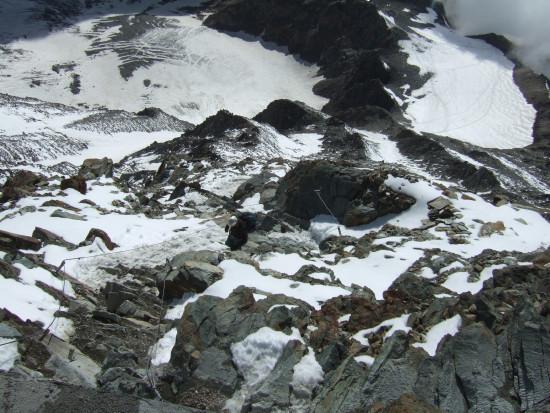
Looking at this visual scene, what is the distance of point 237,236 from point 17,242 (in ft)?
18.8

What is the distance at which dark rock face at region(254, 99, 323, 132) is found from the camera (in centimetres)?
4712

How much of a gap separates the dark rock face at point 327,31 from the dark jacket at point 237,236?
47.3 meters

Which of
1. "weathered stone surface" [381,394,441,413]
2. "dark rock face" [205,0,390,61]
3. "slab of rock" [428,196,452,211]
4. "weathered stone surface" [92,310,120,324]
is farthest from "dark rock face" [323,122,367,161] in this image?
"dark rock face" [205,0,390,61]

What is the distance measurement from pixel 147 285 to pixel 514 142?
41.3 m

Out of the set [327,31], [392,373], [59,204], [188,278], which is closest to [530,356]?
[392,373]

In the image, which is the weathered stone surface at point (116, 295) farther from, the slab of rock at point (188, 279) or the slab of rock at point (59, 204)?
the slab of rock at point (59, 204)

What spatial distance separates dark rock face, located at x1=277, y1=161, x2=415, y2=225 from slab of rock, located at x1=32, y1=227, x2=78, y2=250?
7.25 m

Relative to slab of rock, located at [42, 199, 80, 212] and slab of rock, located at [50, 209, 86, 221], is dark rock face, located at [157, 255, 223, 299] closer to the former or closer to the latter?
slab of rock, located at [50, 209, 86, 221]

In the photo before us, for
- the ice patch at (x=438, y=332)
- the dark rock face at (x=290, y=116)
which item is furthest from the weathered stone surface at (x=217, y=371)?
the dark rock face at (x=290, y=116)

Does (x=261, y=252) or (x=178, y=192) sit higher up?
(x=261, y=252)

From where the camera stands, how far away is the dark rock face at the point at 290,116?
47.1 metres

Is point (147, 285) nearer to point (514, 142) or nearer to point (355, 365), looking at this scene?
point (355, 365)

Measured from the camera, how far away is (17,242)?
14.6 metres

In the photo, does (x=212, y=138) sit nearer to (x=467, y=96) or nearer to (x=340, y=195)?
(x=340, y=195)
